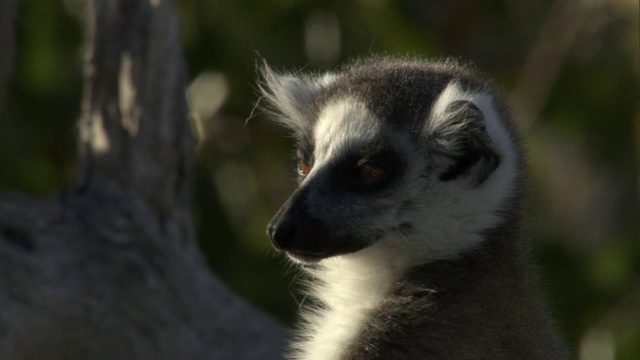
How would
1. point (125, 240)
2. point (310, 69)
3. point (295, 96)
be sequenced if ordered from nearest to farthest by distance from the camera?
point (295, 96)
point (125, 240)
point (310, 69)

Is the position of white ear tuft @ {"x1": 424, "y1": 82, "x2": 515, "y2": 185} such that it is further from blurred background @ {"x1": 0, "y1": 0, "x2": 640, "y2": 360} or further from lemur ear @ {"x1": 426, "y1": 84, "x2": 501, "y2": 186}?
blurred background @ {"x1": 0, "y1": 0, "x2": 640, "y2": 360}

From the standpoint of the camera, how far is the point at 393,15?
6555 millimetres

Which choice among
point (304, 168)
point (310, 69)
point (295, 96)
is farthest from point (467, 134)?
point (310, 69)

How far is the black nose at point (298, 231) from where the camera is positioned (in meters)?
3.22

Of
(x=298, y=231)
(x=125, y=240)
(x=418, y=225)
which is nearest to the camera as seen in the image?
(x=298, y=231)

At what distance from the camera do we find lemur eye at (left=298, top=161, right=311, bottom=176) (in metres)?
3.59

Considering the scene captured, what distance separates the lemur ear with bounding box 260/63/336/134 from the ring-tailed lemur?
280 mm

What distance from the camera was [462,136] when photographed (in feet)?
11.0

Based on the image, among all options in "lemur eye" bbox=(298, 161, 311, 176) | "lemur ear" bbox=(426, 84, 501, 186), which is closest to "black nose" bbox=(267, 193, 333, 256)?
"lemur eye" bbox=(298, 161, 311, 176)

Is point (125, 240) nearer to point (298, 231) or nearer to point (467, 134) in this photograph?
point (298, 231)

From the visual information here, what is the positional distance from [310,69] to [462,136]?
3.33 m

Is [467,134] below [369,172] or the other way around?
the other way around

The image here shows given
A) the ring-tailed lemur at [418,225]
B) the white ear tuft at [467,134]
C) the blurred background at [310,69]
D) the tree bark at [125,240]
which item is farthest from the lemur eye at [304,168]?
the blurred background at [310,69]

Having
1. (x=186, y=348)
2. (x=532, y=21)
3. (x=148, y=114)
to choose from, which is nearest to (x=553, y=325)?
(x=186, y=348)
